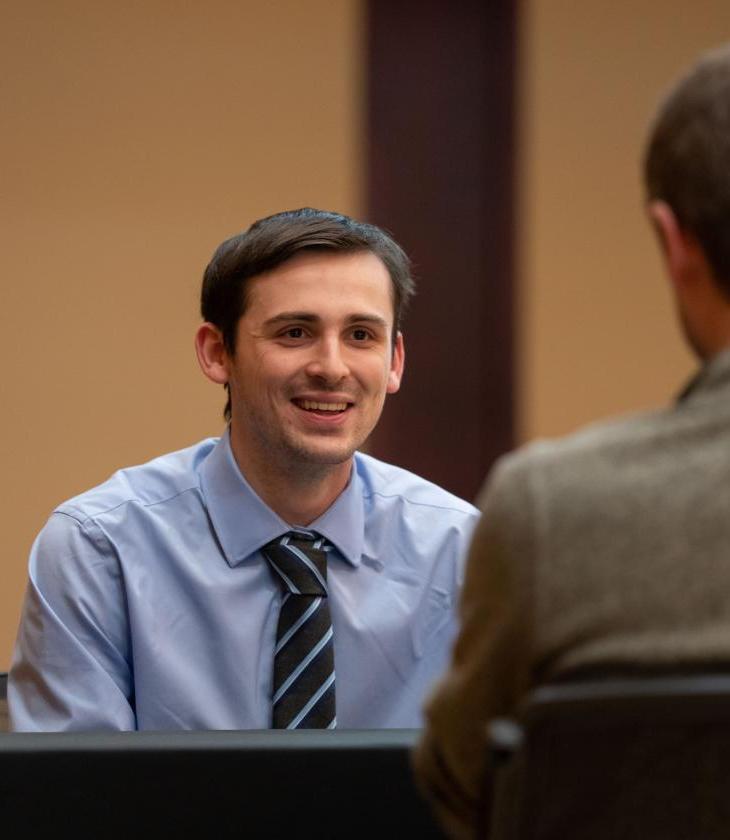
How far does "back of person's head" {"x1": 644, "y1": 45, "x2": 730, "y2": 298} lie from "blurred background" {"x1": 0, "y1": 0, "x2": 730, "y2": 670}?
6.13ft

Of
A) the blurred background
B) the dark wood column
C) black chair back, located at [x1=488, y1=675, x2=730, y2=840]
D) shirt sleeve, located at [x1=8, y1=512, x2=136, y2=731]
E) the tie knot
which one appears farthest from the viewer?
the blurred background

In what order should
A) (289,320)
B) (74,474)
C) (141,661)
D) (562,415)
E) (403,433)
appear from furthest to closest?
(74,474), (562,415), (403,433), (289,320), (141,661)

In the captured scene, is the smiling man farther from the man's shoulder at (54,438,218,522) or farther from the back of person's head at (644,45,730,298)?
the back of person's head at (644,45,730,298)

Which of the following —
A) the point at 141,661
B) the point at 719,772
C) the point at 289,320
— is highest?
the point at 289,320

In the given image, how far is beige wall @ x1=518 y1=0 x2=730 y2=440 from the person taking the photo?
2.68 meters

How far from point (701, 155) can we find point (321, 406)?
0.99 meters

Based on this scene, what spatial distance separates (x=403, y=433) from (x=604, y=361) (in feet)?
1.77

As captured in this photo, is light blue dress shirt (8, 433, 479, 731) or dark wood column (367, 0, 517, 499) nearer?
light blue dress shirt (8, 433, 479, 731)

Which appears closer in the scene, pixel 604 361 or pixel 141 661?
pixel 141 661

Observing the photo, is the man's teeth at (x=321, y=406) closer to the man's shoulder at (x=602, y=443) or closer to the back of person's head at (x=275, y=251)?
the back of person's head at (x=275, y=251)

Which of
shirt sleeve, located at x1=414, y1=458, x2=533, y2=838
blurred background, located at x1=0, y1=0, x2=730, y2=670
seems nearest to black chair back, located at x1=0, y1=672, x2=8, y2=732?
shirt sleeve, located at x1=414, y1=458, x2=533, y2=838

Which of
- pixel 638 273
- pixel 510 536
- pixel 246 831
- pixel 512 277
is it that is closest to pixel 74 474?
pixel 512 277

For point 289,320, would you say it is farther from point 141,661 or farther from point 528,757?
point 528,757

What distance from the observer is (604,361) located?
2.80 meters
